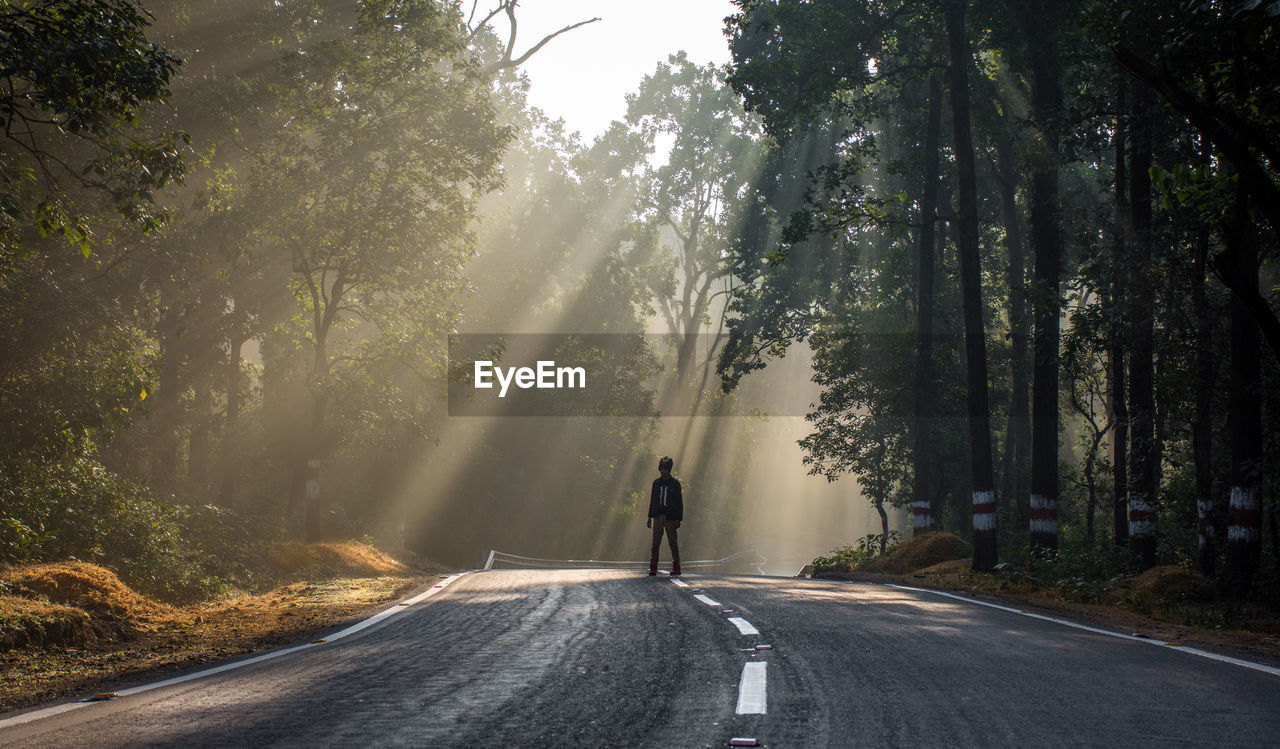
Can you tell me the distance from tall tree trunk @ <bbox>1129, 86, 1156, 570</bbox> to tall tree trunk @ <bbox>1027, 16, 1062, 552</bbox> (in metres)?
1.70

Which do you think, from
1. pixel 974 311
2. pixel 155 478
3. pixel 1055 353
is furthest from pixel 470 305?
pixel 1055 353

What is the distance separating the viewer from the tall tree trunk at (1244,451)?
40.2 ft

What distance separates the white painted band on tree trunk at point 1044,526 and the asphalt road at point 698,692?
10.1m

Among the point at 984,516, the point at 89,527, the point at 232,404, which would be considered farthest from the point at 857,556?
the point at 232,404

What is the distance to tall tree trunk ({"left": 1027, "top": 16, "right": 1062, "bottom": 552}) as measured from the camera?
18.3 meters

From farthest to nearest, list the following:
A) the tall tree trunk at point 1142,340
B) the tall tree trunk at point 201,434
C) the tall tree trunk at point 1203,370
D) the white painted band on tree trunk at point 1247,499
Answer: the tall tree trunk at point 201,434, the tall tree trunk at point 1142,340, the tall tree trunk at point 1203,370, the white painted band on tree trunk at point 1247,499

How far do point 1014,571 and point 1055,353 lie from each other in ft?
14.9

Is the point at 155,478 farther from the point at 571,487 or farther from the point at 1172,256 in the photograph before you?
the point at 1172,256

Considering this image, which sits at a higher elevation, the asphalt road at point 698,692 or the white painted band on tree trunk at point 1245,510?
the white painted band on tree trunk at point 1245,510

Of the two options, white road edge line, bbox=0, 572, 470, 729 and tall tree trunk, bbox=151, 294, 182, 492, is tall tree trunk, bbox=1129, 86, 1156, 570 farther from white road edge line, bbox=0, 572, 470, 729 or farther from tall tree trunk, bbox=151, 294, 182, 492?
tall tree trunk, bbox=151, 294, 182, 492

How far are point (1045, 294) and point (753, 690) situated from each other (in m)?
15.2

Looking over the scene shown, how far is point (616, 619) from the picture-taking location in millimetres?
8914

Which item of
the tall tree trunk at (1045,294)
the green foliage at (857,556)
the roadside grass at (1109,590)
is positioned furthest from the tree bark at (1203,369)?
the green foliage at (857,556)

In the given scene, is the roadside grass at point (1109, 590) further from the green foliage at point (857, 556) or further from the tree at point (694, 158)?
the tree at point (694, 158)
